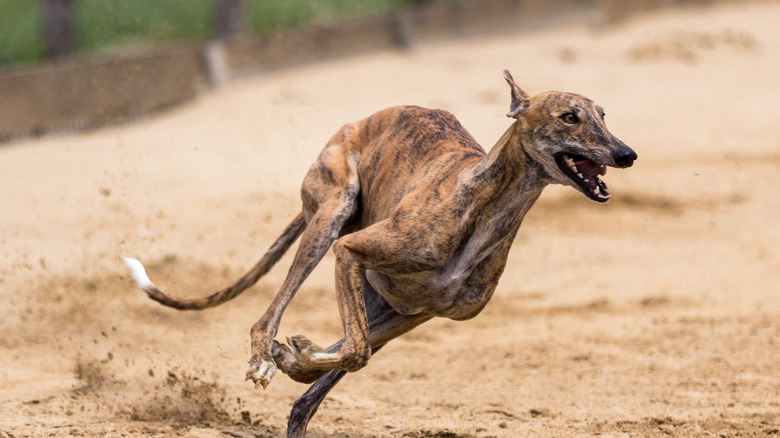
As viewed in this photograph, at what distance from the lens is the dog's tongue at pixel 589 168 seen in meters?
3.16

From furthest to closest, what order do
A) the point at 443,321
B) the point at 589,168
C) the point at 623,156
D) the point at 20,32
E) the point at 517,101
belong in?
the point at 20,32
the point at 443,321
the point at 517,101
the point at 589,168
the point at 623,156

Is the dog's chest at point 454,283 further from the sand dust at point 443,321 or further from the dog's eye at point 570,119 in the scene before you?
the sand dust at point 443,321

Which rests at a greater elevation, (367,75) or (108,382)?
(367,75)

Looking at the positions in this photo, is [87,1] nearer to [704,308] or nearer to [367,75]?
[367,75]

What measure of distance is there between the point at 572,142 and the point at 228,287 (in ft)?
5.48

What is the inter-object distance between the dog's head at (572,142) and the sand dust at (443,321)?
55.0 inches

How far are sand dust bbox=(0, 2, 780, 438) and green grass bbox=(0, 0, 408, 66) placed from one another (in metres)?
2.07

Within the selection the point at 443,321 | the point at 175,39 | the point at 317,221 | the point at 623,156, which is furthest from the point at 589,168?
the point at 175,39

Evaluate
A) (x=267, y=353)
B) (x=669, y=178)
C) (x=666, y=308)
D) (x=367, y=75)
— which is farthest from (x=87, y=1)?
(x=267, y=353)

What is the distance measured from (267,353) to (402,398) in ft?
4.25

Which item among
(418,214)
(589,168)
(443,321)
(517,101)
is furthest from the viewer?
(443,321)

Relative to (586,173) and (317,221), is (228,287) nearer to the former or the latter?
(317,221)

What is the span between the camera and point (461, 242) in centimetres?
344

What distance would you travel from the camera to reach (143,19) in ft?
38.6
